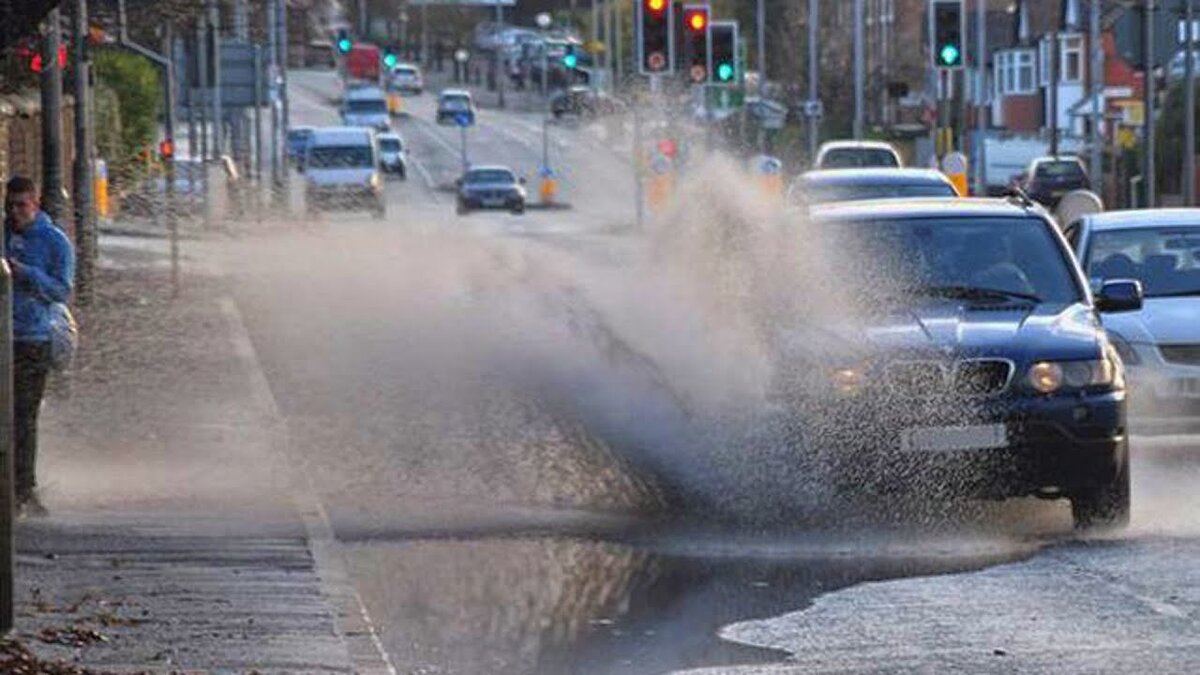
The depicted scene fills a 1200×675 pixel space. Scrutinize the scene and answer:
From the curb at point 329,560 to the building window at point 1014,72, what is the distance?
8810cm

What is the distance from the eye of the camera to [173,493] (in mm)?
15852

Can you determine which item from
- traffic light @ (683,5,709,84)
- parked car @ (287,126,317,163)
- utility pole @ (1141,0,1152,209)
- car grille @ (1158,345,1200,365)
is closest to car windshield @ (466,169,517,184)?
parked car @ (287,126,317,163)

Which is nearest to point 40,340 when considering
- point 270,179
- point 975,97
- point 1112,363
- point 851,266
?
point 851,266

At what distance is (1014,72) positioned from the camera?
110875 millimetres

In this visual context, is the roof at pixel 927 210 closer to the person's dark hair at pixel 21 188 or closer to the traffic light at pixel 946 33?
the person's dark hair at pixel 21 188

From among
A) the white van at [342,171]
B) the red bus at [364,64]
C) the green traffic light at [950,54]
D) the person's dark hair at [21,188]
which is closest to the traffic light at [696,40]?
the green traffic light at [950,54]

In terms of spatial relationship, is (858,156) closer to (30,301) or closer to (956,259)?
(956,259)

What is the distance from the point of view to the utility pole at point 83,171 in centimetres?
3020

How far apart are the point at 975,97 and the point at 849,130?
22.5 m

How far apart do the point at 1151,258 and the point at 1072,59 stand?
85.6m

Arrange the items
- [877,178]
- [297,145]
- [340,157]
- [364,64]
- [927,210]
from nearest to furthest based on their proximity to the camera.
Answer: [927,210]
[877,178]
[340,157]
[297,145]
[364,64]

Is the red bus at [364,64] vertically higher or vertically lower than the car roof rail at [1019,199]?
lower

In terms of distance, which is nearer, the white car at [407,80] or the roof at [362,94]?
the roof at [362,94]

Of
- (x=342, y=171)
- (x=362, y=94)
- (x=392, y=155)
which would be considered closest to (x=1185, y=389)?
(x=342, y=171)
